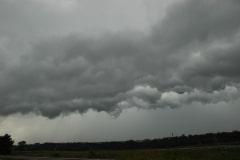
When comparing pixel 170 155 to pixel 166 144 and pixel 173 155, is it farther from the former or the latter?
pixel 166 144

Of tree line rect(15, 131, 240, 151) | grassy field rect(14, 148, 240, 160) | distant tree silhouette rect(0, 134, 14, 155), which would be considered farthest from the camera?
tree line rect(15, 131, 240, 151)

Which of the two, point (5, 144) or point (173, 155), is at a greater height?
point (5, 144)

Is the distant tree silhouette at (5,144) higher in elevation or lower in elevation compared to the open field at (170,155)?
higher

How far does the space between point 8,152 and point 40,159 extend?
42.2m

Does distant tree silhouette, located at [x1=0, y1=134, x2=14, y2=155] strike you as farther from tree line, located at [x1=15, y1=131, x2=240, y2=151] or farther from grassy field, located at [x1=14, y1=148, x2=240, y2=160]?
tree line, located at [x1=15, y1=131, x2=240, y2=151]

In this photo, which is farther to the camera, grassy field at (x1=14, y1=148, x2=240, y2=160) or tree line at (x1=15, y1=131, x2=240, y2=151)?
tree line at (x1=15, y1=131, x2=240, y2=151)

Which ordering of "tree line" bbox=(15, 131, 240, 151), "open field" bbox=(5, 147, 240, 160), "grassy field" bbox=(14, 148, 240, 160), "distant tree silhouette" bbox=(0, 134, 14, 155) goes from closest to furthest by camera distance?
"grassy field" bbox=(14, 148, 240, 160), "open field" bbox=(5, 147, 240, 160), "distant tree silhouette" bbox=(0, 134, 14, 155), "tree line" bbox=(15, 131, 240, 151)

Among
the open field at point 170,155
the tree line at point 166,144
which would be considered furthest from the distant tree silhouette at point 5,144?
the tree line at point 166,144

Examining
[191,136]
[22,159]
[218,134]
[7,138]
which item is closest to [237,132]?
[218,134]

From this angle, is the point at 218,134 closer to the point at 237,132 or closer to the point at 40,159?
the point at 237,132

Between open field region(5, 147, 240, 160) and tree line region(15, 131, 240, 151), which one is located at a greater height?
tree line region(15, 131, 240, 151)

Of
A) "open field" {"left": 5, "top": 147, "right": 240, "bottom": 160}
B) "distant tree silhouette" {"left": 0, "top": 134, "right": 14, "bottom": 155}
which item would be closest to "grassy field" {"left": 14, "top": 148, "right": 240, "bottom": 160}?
"open field" {"left": 5, "top": 147, "right": 240, "bottom": 160}

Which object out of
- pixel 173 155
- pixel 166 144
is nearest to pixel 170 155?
pixel 173 155

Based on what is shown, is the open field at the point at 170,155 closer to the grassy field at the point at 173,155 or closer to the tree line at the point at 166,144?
the grassy field at the point at 173,155
